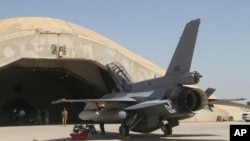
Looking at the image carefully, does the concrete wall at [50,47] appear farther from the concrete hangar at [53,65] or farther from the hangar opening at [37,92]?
the hangar opening at [37,92]

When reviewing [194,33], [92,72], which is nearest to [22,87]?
[92,72]

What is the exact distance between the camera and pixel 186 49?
16.4 m

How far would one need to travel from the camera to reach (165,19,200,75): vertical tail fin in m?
16.1

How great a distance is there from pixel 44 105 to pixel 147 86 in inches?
1216

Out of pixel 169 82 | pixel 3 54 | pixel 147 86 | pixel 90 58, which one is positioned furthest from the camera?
pixel 90 58

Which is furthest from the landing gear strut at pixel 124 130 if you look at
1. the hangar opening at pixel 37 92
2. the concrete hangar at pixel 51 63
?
the hangar opening at pixel 37 92

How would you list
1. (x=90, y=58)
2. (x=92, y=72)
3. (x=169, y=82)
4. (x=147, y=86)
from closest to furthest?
1. (x=169, y=82)
2. (x=147, y=86)
3. (x=90, y=58)
4. (x=92, y=72)

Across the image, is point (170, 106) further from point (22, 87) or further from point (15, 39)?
point (22, 87)

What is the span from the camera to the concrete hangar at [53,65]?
31031 millimetres

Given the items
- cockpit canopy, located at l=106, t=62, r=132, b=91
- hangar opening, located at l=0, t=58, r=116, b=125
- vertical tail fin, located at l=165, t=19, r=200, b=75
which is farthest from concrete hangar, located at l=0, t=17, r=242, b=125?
vertical tail fin, located at l=165, t=19, r=200, b=75

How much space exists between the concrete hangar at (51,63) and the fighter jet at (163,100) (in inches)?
341

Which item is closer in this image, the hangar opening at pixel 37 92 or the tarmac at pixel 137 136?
the tarmac at pixel 137 136

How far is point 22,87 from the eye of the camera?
46.7 m

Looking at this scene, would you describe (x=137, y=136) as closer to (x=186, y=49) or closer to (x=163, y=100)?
(x=163, y=100)
